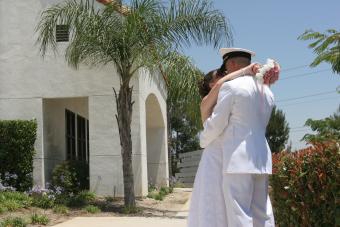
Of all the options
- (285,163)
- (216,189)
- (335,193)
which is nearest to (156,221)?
(285,163)

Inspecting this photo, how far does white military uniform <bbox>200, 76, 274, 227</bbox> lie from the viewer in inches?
151

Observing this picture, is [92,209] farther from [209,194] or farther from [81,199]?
[209,194]

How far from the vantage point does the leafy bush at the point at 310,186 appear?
4953 millimetres

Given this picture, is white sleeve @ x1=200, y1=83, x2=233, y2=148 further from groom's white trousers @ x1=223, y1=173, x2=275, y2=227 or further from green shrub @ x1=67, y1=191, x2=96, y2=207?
green shrub @ x1=67, y1=191, x2=96, y2=207

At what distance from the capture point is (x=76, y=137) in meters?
17.5

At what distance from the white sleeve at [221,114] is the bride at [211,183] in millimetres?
81

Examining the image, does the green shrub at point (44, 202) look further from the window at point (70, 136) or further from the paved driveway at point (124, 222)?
the window at point (70, 136)

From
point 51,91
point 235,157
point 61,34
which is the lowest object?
point 235,157

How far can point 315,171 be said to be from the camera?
5.07m

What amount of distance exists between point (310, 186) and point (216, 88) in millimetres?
1522

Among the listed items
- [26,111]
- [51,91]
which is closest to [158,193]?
[51,91]

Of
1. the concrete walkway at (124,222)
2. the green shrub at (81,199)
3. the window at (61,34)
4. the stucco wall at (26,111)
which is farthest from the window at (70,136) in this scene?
the concrete walkway at (124,222)

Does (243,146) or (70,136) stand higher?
(70,136)

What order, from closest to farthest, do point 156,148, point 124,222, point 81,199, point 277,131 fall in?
point 124,222 < point 81,199 < point 156,148 < point 277,131
